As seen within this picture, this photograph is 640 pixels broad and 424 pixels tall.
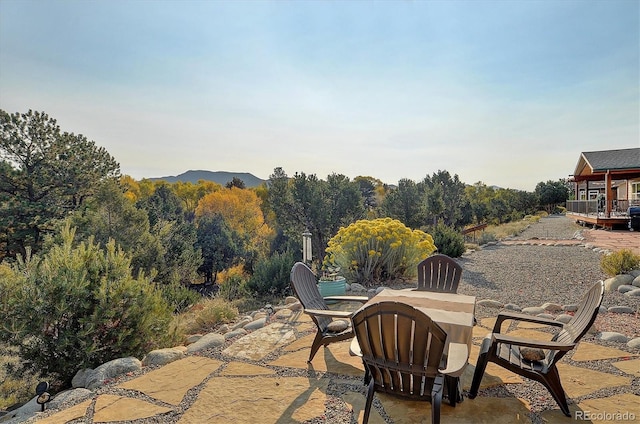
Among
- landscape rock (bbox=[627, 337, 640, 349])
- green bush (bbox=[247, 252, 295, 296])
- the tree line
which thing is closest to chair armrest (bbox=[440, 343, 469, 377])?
landscape rock (bbox=[627, 337, 640, 349])

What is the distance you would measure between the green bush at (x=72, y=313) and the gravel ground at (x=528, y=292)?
72 centimetres

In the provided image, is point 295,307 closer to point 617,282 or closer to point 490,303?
point 490,303

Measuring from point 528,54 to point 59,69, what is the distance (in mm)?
9859

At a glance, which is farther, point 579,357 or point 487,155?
point 487,155

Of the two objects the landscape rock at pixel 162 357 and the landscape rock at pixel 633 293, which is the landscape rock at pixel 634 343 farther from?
the landscape rock at pixel 162 357

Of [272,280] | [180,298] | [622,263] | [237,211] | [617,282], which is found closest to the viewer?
[617,282]

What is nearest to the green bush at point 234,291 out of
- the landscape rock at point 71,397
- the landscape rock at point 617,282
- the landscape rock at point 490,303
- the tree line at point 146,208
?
the tree line at point 146,208

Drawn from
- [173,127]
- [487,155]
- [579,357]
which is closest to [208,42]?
[173,127]

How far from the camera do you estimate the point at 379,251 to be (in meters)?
6.65

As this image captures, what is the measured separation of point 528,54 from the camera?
720cm

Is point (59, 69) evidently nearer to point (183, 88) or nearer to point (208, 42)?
point (183, 88)

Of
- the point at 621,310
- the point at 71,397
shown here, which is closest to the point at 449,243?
the point at 621,310

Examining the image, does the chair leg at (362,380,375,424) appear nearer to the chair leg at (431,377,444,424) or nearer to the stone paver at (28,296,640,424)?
the stone paver at (28,296,640,424)

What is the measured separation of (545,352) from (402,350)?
1425 mm
